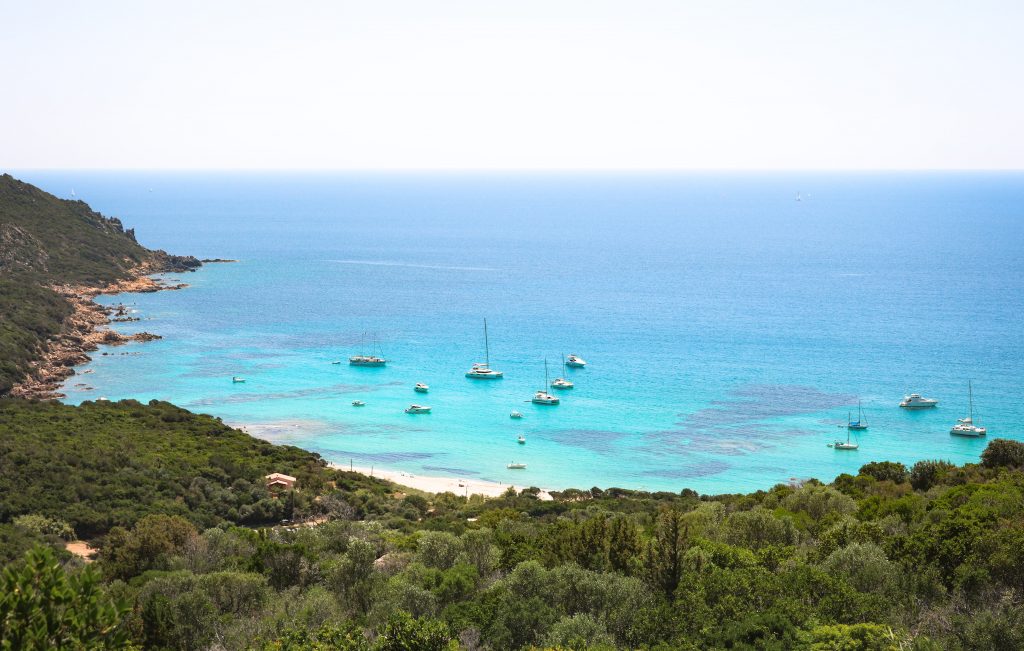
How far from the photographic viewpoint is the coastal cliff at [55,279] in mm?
60719

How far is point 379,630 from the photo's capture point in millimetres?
18000

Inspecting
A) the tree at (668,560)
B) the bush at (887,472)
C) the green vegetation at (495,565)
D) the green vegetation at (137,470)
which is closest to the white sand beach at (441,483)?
the green vegetation at (137,470)

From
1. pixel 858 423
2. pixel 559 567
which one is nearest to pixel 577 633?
pixel 559 567

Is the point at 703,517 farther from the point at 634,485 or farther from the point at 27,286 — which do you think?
the point at 27,286

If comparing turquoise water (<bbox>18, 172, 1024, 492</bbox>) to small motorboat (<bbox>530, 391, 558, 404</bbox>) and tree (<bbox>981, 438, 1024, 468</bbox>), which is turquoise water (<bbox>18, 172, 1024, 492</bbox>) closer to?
small motorboat (<bbox>530, 391, 558, 404</bbox>)

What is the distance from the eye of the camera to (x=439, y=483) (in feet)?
144

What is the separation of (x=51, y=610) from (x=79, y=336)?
62.9m

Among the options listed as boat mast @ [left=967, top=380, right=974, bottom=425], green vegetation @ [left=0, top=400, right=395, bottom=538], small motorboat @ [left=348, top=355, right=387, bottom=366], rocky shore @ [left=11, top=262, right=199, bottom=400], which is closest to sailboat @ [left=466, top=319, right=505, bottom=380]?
small motorboat @ [left=348, top=355, right=387, bottom=366]

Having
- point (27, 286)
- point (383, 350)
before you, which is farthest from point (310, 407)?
point (27, 286)

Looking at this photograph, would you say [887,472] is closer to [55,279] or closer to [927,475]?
[927,475]

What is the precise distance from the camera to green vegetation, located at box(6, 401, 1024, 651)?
17.2 meters

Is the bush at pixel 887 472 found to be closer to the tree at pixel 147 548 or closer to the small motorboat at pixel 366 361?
the tree at pixel 147 548

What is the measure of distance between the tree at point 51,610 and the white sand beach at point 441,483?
2927 cm

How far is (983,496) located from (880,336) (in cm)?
4863
